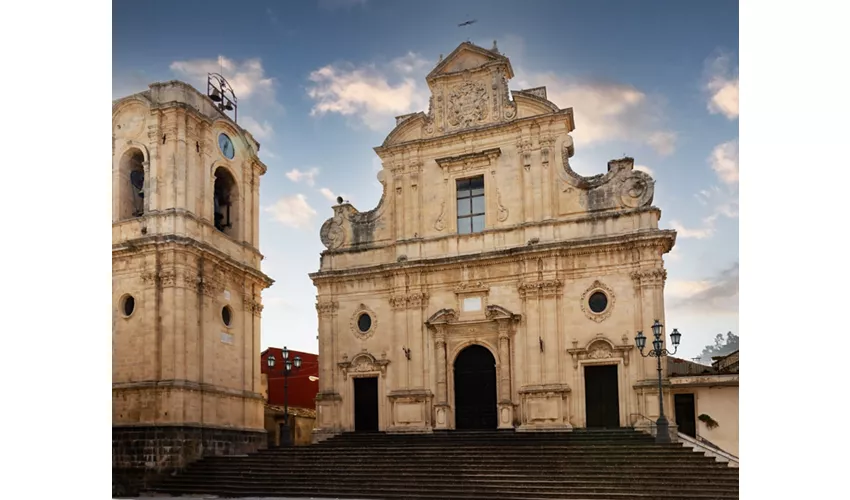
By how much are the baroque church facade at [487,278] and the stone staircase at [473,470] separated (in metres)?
0.90

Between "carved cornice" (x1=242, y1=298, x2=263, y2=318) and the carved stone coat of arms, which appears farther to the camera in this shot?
"carved cornice" (x1=242, y1=298, x2=263, y2=318)

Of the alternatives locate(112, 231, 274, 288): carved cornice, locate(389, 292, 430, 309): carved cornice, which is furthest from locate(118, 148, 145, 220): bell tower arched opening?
locate(389, 292, 430, 309): carved cornice

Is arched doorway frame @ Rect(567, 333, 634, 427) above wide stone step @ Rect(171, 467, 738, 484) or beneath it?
above

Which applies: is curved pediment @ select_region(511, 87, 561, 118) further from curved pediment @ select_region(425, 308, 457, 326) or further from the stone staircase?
the stone staircase

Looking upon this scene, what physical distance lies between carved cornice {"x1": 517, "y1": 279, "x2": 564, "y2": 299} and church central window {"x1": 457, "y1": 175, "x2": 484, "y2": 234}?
174 centimetres

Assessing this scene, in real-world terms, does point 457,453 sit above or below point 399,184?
below

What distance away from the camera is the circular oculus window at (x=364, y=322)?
1805 centimetres

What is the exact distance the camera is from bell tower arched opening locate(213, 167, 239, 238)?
19.7m
